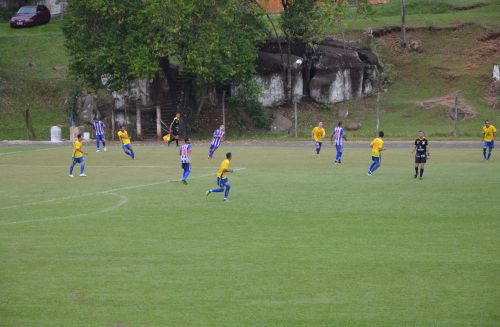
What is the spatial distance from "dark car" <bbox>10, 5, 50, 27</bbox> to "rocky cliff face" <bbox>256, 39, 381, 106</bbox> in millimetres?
25405

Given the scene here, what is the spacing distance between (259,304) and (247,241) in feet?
18.9

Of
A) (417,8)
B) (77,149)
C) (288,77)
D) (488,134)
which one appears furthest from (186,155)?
(417,8)

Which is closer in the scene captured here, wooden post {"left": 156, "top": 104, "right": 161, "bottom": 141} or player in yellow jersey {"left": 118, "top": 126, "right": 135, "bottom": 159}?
player in yellow jersey {"left": 118, "top": 126, "right": 135, "bottom": 159}

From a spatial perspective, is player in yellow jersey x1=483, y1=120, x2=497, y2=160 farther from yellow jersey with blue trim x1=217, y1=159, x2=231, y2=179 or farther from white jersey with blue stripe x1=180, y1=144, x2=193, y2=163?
yellow jersey with blue trim x1=217, y1=159, x2=231, y2=179

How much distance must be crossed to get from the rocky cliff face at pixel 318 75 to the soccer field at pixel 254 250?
2998 centimetres

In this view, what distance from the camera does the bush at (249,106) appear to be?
200 feet

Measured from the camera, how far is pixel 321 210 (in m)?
25.3

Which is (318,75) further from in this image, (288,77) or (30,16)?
(30,16)

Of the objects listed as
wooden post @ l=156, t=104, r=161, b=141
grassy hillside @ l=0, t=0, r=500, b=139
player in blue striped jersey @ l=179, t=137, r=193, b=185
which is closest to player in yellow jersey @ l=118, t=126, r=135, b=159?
player in blue striped jersey @ l=179, t=137, r=193, b=185

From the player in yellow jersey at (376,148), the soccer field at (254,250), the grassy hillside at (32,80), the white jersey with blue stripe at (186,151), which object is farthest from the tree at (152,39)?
the white jersey with blue stripe at (186,151)

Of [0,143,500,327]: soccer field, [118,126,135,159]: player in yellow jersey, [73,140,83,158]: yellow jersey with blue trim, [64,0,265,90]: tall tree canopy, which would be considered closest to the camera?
[0,143,500,327]: soccer field

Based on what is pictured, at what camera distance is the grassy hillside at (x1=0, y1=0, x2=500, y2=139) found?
60750 mm

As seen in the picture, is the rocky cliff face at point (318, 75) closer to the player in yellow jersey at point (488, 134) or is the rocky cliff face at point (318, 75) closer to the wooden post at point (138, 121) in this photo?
the wooden post at point (138, 121)

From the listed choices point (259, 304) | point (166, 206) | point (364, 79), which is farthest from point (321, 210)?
point (364, 79)
